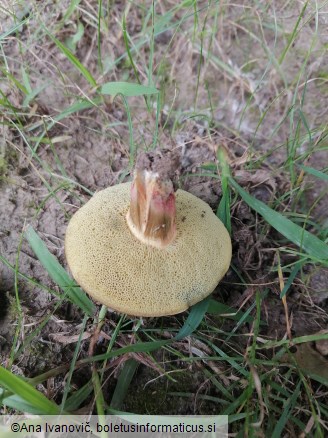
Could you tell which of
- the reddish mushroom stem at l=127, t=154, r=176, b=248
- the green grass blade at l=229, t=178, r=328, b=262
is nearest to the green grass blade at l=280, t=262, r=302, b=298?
the green grass blade at l=229, t=178, r=328, b=262

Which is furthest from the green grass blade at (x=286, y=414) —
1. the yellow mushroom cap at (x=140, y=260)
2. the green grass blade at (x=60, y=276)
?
the green grass blade at (x=60, y=276)

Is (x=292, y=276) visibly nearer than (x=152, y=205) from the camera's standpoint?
No

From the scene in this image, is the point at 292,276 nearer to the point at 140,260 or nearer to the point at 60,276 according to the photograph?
the point at 140,260

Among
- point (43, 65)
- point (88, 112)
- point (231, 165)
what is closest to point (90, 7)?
point (43, 65)

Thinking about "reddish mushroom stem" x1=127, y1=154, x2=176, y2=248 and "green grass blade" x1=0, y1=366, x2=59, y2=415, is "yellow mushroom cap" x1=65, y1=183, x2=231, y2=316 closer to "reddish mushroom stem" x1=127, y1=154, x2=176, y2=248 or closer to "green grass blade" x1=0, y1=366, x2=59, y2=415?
"reddish mushroom stem" x1=127, y1=154, x2=176, y2=248

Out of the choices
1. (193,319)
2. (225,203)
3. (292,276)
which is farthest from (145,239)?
(292,276)

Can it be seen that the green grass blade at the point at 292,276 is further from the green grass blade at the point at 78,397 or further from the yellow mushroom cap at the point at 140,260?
the green grass blade at the point at 78,397

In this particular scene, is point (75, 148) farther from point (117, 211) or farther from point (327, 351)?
point (327, 351)
